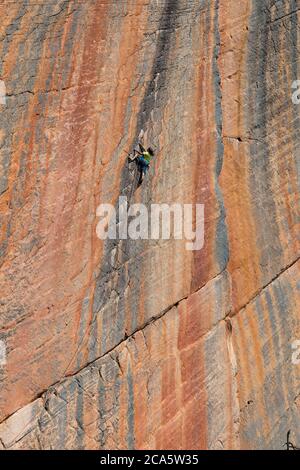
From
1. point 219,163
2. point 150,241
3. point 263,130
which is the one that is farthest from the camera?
point 263,130

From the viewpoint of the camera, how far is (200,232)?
1234 cm

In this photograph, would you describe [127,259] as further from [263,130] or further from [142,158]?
[263,130]

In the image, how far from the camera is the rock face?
443 inches

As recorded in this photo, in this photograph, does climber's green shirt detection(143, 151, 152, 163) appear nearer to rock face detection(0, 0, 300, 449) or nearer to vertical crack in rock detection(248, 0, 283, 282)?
rock face detection(0, 0, 300, 449)

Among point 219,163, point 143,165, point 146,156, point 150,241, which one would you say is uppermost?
point 219,163

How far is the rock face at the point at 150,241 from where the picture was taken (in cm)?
1124

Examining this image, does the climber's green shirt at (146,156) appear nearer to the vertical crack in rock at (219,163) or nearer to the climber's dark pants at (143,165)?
the climber's dark pants at (143,165)

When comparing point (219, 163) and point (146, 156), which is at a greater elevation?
point (219, 163)

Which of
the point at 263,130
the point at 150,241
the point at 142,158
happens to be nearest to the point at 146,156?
the point at 142,158

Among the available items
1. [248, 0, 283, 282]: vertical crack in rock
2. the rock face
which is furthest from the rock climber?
[248, 0, 283, 282]: vertical crack in rock

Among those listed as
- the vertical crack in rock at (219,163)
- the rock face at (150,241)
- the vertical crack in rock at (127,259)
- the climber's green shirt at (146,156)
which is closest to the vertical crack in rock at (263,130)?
the rock face at (150,241)

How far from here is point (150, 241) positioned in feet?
39.3

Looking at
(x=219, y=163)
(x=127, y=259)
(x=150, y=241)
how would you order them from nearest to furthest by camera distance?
(x=127, y=259)
(x=150, y=241)
(x=219, y=163)
